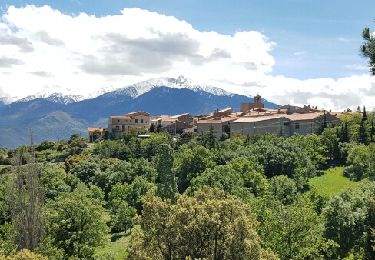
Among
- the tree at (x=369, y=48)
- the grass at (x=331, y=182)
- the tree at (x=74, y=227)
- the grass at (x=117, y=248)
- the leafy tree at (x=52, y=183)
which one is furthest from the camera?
the leafy tree at (x=52, y=183)

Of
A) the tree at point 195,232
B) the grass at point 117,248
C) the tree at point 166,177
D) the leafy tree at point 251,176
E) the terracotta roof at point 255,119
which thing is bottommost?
the grass at point 117,248

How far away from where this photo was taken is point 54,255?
4472 centimetres

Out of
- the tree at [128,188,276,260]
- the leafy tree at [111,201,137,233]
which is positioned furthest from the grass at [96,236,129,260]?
Answer: the tree at [128,188,276,260]

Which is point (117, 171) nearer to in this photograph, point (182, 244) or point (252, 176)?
point (252, 176)

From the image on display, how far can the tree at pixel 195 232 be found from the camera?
1024 inches

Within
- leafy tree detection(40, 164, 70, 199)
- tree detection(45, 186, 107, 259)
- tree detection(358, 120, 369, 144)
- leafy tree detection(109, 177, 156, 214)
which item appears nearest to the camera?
tree detection(45, 186, 107, 259)

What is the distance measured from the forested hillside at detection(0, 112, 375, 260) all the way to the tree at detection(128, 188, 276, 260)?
0.17 ft

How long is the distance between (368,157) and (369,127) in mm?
39233

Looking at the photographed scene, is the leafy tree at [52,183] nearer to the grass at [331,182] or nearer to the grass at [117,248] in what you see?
the grass at [117,248]

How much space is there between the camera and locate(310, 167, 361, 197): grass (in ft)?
294

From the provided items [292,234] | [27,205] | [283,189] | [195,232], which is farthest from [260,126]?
[195,232]

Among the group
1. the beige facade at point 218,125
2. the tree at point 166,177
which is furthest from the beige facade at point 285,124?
the tree at point 166,177

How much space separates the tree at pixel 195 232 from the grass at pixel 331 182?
64.3 meters

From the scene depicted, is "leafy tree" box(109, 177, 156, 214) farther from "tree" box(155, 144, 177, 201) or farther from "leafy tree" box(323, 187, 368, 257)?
"leafy tree" box(323, 187, 368, 257)
